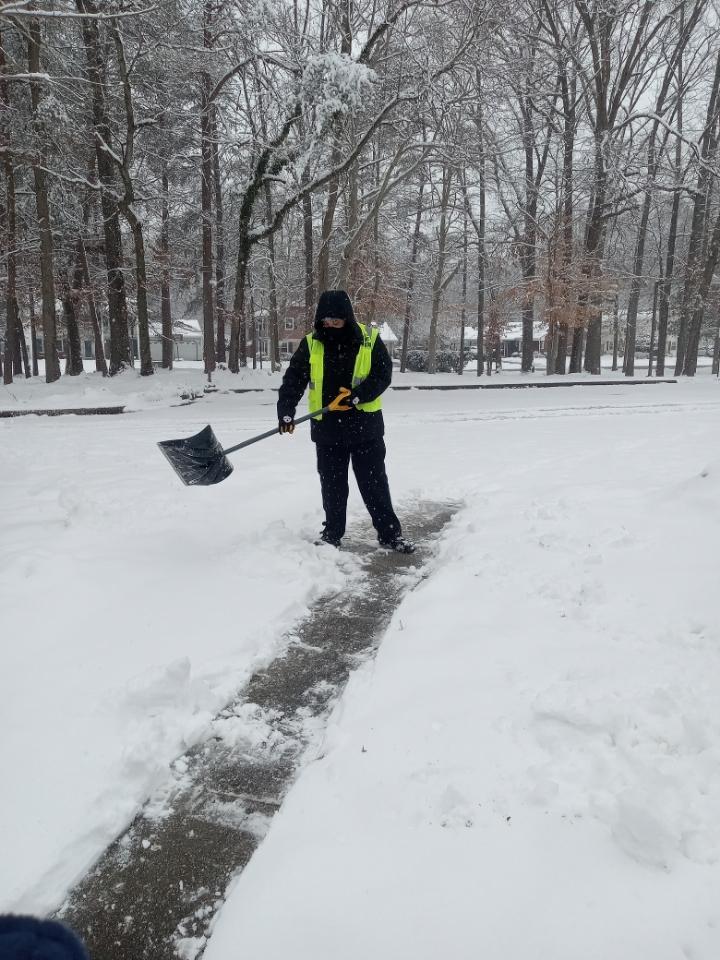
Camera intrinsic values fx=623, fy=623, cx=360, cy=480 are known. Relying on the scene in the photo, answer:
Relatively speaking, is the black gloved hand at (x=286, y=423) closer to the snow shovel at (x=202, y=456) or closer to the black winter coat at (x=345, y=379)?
the snow shovel at (x=202, y=456)

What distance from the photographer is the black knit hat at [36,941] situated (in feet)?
2.72

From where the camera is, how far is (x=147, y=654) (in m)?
3.09

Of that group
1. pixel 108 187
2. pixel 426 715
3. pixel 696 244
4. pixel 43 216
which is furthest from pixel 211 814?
pixel 696 244

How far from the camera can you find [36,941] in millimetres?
856

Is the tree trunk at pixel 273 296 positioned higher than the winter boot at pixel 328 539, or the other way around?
the tree trunk at pixel 273 296

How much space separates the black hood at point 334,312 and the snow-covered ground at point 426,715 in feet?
4.99

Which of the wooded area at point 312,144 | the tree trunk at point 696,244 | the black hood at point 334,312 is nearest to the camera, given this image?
the black hood at point 334,312

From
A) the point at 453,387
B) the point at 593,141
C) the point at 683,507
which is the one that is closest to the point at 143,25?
the point at 453,387

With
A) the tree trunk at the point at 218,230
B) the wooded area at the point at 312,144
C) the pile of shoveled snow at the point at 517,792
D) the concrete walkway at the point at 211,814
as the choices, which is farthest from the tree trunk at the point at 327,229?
the concrete walkway at the point at 211,814

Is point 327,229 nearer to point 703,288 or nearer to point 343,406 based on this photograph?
point 343,406

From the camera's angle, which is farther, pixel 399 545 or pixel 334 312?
pixel 399 545

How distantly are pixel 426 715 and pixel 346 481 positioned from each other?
2.40 metres

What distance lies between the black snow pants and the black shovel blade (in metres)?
0.75

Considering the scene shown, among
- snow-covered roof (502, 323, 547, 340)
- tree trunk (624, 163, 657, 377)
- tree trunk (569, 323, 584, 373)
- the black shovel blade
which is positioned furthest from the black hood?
tree trunk (569, 323, 584, 373)
